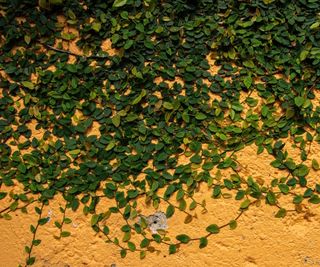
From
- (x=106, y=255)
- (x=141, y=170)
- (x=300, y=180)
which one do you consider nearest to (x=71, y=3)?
(x=141, y=170)

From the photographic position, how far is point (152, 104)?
97.5 inches

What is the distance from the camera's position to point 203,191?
2.39m

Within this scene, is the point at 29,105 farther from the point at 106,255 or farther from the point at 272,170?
the point at 272,170

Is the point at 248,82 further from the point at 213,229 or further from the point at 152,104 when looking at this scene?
the point at 213,229

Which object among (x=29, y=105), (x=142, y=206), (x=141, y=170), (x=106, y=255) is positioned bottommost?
(x=106, y=255)

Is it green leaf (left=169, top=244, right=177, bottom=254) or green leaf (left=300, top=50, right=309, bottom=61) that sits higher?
green leaf (left=300, top=50, right=309, bottom=61)

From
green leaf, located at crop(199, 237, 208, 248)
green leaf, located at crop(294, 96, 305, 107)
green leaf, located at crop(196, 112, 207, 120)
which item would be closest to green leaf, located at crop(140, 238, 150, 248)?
green leaf, located at crop(199, 237, 208, 248)

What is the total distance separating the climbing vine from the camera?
2.39 m

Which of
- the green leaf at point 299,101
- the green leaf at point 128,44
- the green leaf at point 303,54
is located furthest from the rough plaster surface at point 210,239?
the green leaf at point 128,44

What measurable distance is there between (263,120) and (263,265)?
0.68 metres

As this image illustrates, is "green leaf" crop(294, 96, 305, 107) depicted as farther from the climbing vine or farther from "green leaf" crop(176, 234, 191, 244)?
"green leaf" crop(176, 234, 191, 244)

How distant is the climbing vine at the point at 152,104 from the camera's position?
239cm

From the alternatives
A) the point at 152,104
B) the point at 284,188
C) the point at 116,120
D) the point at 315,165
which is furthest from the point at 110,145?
the point at 315,165

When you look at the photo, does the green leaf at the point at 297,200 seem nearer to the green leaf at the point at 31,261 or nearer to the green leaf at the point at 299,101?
the green leaf at the point at 299,101
